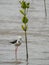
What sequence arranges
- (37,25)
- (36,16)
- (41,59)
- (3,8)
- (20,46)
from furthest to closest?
1. (3,8)
2. (36,16)
3. (37,25)
4. (20,46)
5. (41,59)

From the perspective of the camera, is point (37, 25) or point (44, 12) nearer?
point (37, 25)

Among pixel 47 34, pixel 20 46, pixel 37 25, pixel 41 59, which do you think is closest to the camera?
pixel 41 59

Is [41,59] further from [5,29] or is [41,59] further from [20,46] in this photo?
[5,29]

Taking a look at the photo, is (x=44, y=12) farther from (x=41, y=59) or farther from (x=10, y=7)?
(x=41, y=59)

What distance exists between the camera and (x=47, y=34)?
4473mm

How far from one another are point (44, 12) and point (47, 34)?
91cm

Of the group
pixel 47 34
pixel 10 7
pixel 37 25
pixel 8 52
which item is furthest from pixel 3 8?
pixel 8 52

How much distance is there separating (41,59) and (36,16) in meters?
1.52

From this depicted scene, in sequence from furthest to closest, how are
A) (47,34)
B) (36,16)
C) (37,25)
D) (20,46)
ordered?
(36,16), (37,25), (47,34), (20,46)

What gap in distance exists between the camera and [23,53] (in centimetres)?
390

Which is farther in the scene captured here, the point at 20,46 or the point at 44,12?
the point at 44,12

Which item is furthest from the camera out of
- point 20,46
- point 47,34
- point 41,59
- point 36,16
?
point 36,16

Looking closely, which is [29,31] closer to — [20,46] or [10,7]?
[20,46]

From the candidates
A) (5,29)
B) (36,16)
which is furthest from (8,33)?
(36,16)
